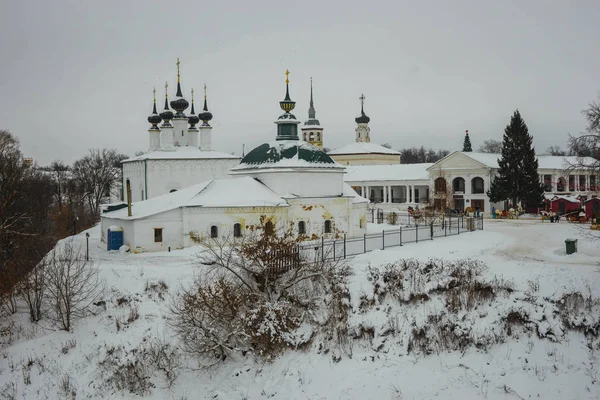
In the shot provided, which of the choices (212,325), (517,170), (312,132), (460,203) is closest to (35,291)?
(212,325)

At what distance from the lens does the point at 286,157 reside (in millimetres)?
29344

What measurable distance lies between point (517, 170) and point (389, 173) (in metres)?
14.8

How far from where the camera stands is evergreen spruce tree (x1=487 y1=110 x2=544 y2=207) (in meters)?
41.4

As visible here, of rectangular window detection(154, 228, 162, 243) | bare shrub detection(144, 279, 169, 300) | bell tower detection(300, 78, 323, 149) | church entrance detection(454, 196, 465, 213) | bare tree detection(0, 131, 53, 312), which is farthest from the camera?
bell tower detection(300, 78, 323, 149)

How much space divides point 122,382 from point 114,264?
727cm

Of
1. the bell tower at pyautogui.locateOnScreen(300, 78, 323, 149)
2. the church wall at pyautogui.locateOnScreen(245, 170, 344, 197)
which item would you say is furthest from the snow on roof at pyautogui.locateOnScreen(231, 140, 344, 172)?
the bell tower at pyautogui.locateOnScreen(300, 78, 323, 149)

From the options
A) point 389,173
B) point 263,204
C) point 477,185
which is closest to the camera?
point 263,204

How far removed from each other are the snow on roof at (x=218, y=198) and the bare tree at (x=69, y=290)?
5.89m

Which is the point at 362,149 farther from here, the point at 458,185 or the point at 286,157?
the point at 286,157

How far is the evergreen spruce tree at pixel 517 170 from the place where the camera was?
1630 inches

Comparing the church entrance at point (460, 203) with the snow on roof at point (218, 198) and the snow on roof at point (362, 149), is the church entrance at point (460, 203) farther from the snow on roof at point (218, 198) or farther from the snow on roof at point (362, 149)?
the snow on roof at point (218, 198)

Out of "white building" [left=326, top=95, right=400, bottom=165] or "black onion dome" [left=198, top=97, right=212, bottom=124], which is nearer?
"black onion dome" [left=198, top=97, right=212, bottom=124]

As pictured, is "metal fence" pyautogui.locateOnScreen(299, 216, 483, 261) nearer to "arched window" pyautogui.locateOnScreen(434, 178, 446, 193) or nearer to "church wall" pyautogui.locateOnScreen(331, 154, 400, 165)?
"arched window" pyautogui.locateOnScreen(434, 178, 446, 193)

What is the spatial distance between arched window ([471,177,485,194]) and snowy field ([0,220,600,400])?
88.4ft
